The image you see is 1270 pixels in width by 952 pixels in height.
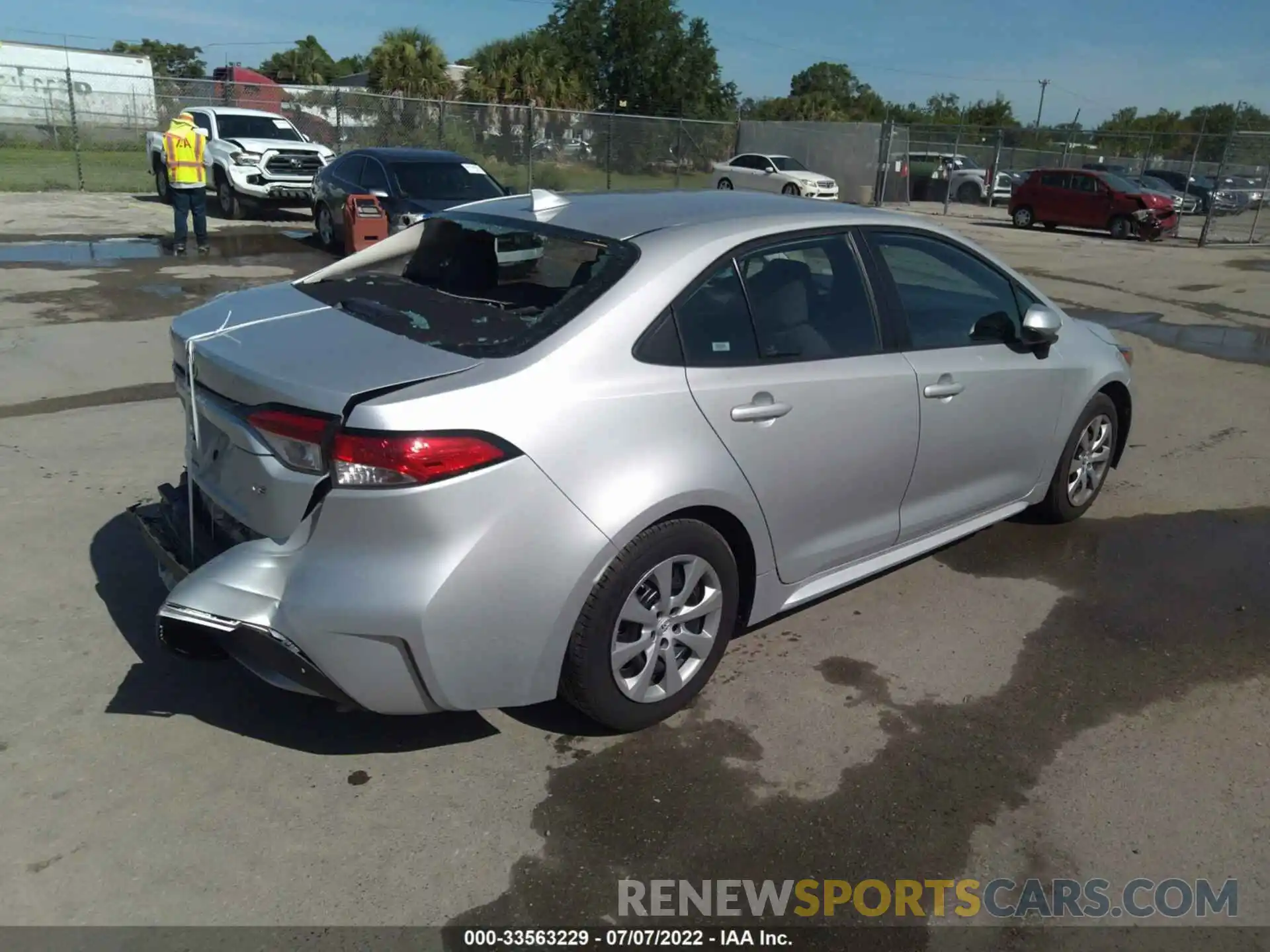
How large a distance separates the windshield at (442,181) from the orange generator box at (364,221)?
24.3 inches

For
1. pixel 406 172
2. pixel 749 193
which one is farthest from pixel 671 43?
pixel 749 193

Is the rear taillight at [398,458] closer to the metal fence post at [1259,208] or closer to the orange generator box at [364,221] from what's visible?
the orange generator box at [364,221]

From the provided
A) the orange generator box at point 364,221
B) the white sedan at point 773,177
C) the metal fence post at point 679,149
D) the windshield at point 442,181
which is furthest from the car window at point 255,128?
the metal fence post at point 679,149

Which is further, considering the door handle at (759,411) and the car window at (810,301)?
the car window at (810,301)

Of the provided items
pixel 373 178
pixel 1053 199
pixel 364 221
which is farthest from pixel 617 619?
pixel 1053 199

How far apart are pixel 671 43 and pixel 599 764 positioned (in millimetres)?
56300

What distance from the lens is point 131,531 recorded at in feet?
15.5

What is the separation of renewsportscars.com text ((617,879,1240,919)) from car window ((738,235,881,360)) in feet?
5.66

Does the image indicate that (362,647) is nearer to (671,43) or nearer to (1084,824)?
(1084,824)

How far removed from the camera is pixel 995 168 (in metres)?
32.2

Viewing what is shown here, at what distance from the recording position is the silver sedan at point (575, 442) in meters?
2.73

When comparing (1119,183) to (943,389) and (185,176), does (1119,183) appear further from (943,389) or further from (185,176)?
(943,389)

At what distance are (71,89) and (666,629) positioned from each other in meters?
22.9

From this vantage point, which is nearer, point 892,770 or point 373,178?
point 892,770
